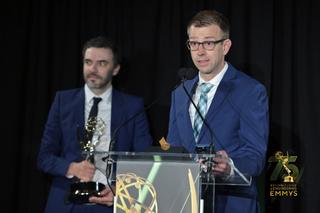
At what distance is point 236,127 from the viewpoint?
2.94m

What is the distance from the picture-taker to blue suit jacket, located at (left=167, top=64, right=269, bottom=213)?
279 cm

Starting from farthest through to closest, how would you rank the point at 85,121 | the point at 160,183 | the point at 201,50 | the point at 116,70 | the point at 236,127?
the point at 116,70, the point at 85,121, the point at 201,50, the point at 236,127, the point at 160,183

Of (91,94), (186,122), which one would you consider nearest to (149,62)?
(91,94)

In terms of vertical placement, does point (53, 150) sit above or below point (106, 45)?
below

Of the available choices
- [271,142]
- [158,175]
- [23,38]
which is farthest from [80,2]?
[158,175]

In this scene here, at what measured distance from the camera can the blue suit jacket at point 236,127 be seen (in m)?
2.79

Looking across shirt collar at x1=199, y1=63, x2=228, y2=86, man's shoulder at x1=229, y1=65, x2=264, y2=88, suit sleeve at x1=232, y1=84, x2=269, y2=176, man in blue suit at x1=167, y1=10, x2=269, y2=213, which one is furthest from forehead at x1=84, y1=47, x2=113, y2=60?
suit sleeve at x1=232, y1=84, x2=269, y2=176

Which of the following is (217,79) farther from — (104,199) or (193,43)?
(104,199)

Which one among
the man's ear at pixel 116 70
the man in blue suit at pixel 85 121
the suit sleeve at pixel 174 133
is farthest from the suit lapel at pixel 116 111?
the suit sleeve at pixel 174 133

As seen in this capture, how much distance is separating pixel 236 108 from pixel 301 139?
1258 mm

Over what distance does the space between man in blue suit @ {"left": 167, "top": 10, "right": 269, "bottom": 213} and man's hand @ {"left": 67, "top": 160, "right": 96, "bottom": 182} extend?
1.79 ft

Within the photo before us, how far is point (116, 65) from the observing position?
4.02 metres

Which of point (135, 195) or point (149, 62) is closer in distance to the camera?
point (135, 195)

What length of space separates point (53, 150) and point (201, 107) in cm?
121
